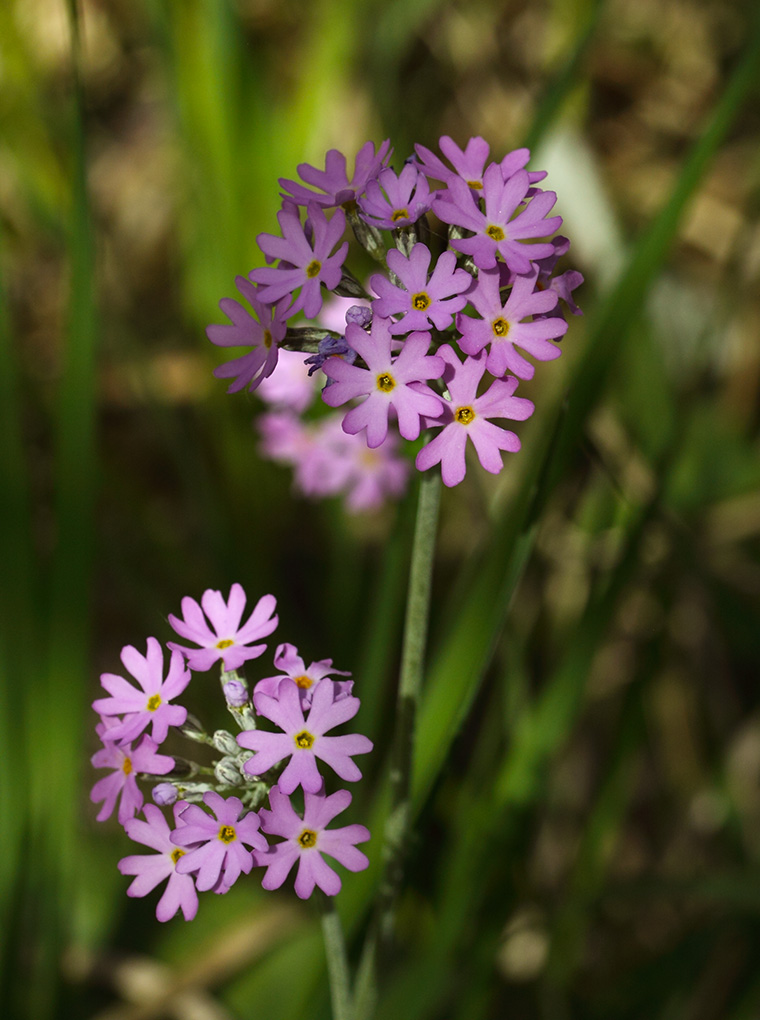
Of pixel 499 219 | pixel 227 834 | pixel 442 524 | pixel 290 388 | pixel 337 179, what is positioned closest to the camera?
pixel 227 834

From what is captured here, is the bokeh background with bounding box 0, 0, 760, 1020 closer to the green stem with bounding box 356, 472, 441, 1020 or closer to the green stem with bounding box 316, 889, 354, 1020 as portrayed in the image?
the green stem with bounding box 356, 472, 441, 1020

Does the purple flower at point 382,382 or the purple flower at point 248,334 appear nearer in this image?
the purple flower at point 382,382

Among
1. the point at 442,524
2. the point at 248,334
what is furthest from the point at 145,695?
the point at 442,524

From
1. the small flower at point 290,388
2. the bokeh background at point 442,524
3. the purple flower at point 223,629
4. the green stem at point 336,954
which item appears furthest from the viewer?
the small flower at point 290,388

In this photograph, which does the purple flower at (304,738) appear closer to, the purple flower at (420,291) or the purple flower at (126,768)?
the purple flower at (126,768)

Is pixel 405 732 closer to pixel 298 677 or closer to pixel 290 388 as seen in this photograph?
pixel 298 677

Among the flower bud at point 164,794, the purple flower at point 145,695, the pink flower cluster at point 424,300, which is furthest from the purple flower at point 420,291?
the flower bud at point 164,794
